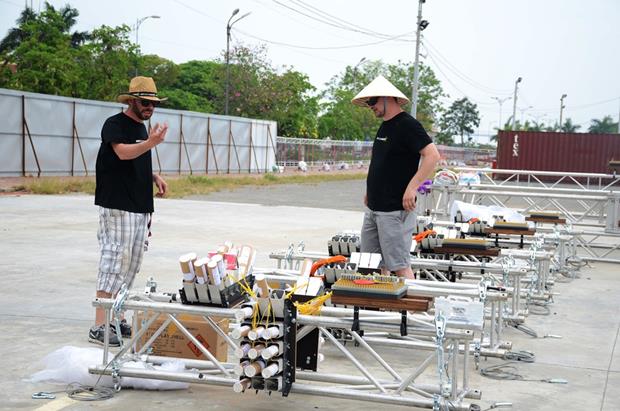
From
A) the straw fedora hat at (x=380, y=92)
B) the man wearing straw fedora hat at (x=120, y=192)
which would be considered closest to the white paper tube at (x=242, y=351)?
the man wearing straw fedora hat at (x=120, y=192)

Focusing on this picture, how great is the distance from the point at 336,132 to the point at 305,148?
29191mm

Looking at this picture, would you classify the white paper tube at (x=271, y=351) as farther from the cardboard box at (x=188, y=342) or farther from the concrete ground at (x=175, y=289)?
the cardboard box at (x=188, y=342)

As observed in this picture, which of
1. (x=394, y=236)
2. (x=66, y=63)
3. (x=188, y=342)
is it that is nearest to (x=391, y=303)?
(x=188, y=342)

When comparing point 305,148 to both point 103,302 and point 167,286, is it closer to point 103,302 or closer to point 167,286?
point 167,286

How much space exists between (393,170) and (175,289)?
3.75m

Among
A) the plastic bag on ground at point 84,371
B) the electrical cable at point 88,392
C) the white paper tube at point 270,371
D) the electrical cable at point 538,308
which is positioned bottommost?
the electrical cable at point 538,308

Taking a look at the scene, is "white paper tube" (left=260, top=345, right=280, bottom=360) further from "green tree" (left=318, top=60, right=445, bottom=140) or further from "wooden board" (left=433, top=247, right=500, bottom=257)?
"green tree" (left=318, top=60, right=445, bottom=140)

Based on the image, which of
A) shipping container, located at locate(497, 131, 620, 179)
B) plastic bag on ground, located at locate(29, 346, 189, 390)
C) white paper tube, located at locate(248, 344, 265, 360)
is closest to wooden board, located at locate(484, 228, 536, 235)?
plastic bag on ground, located at locate(29, 346, 189, 390)

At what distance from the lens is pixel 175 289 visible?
31.6 feet

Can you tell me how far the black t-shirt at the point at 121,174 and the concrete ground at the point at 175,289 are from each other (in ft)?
4.04

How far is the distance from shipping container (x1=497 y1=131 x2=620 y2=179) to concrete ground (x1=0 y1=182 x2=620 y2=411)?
22.7 m

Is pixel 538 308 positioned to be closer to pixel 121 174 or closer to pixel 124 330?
pixel 124 330

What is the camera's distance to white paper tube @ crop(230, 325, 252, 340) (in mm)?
4996

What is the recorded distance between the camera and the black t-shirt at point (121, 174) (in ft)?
22.0
